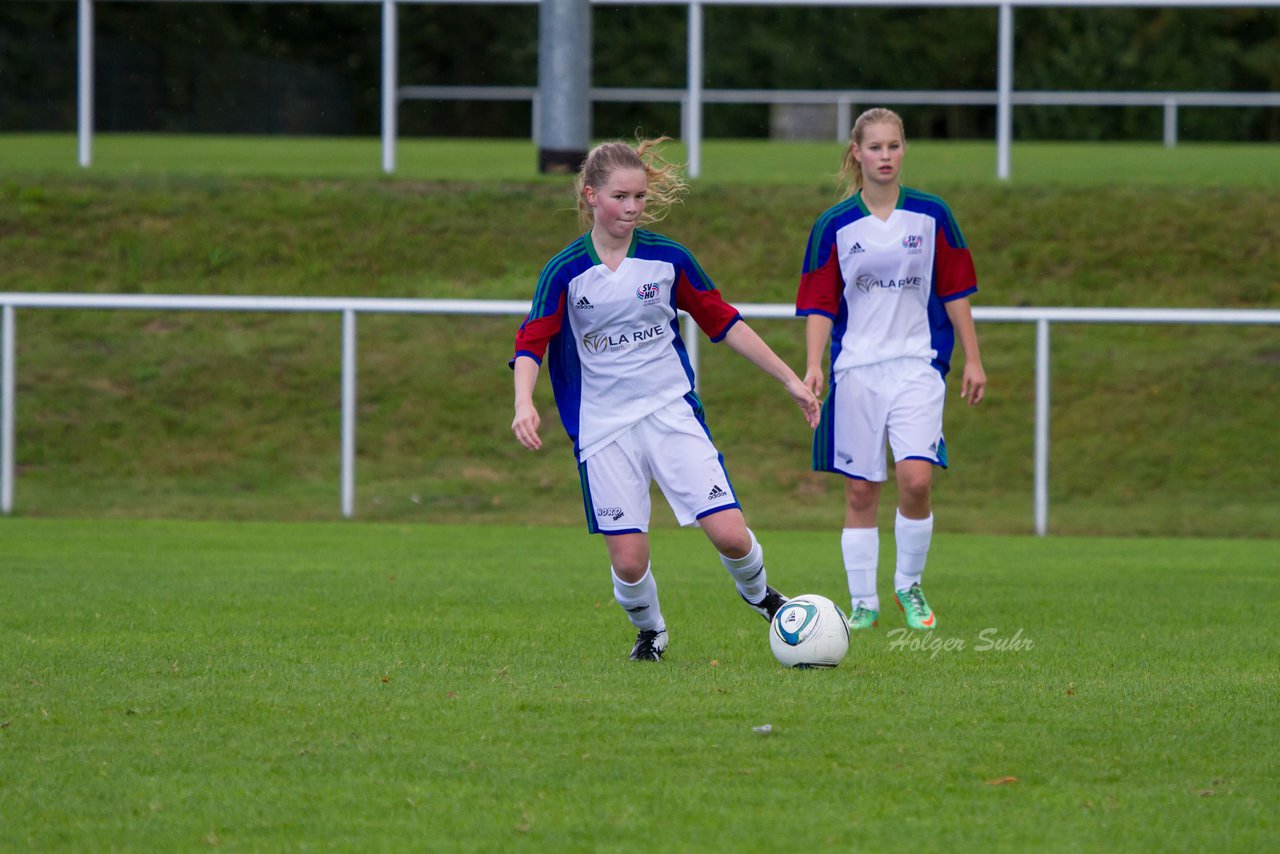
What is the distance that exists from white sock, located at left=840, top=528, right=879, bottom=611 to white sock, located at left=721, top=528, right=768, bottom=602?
3.32ft

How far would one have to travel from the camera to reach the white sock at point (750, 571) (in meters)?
6.00

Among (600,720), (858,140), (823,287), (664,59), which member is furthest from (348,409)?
(664,59)

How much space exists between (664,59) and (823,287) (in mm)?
33238

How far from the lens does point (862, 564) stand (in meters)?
7.08

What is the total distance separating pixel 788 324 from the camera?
1390 cm

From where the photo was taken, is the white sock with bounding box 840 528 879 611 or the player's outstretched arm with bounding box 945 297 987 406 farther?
the white sock with bounding box 840 528 879 611

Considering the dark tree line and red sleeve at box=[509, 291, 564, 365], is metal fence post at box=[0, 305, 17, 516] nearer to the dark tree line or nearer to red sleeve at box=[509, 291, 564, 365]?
red sleeve at box=[509, 291, 564, 365]

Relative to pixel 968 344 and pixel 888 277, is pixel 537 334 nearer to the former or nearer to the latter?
pixel 888 277

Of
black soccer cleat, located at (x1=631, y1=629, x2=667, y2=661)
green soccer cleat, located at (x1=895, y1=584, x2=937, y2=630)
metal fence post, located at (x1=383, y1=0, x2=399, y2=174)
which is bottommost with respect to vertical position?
green soccer cleat, located at (x1=895, y1=584, x2=937, y2=630)

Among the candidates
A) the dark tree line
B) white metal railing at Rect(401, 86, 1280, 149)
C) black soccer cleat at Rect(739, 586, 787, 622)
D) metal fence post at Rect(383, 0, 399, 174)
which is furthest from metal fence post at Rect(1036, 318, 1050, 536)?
the dark tree line

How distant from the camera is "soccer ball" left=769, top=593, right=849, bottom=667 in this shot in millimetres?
5723

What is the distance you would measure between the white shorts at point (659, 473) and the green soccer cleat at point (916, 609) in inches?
53.3

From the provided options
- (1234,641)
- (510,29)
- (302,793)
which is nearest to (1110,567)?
(1234,641)

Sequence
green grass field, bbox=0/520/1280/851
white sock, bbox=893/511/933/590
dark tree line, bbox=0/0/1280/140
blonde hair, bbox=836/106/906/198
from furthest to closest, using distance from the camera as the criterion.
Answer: dark tree line, bbox=0/0/1280/140, white sock, bbox=893/511/933/590, blonde hair, bbox=836/106/906/198, green grass field, bbox=0/520/1280/851
